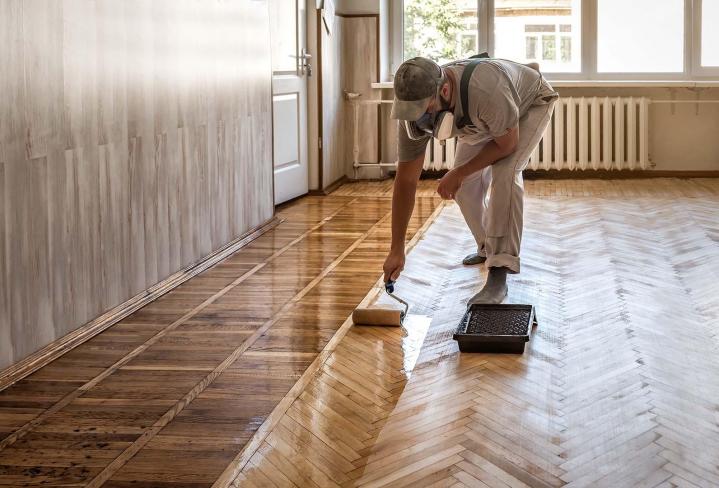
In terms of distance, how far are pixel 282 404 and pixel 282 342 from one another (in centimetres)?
67

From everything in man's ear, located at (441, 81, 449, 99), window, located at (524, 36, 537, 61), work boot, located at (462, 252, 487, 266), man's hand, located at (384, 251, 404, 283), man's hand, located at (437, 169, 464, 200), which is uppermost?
window, located at (524, 36, 537, 61)

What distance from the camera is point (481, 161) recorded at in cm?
363

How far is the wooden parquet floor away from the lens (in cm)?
224

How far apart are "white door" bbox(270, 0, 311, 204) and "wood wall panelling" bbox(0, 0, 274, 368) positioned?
3.46 ft

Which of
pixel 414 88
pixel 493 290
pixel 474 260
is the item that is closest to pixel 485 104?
pixel 414 88

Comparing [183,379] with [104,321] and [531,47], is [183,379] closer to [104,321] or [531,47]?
[104,321]

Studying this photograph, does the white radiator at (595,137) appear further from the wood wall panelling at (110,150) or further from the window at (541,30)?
the wood wall panelling at (110,150)

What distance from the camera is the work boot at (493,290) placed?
375 cm

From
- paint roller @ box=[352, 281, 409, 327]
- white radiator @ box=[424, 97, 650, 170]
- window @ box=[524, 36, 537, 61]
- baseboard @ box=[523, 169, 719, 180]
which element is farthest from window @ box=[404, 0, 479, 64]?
paint roller @ box=[352, 281, 409, 327]

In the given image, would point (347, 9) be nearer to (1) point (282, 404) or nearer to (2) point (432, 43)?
(2) point (432, 43)

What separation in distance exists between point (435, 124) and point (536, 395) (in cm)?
109

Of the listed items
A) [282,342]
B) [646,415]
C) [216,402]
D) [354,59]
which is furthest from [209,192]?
[354,59]

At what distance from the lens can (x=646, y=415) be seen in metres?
2.53

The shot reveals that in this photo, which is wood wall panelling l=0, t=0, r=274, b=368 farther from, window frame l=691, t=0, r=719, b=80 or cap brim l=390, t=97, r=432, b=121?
window frame l=691, t=0, r=719, b=80
